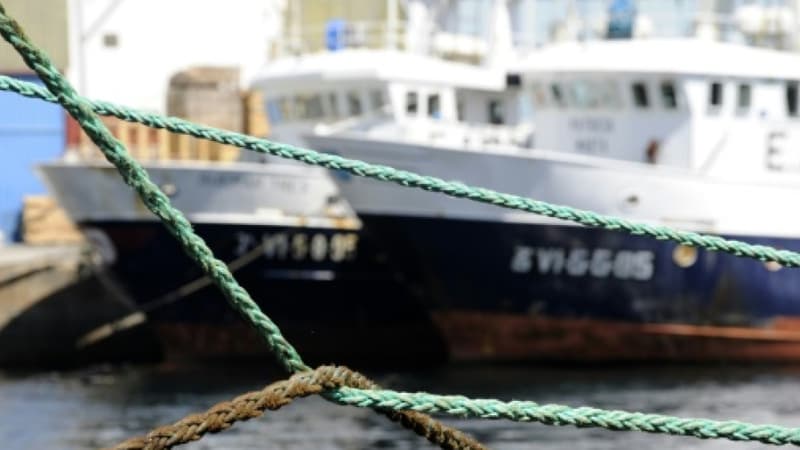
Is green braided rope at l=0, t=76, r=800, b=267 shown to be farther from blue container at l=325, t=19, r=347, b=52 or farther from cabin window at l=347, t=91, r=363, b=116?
blue container at l=325, t=19, r=347, b=52

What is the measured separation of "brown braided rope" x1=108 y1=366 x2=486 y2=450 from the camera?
307 cm

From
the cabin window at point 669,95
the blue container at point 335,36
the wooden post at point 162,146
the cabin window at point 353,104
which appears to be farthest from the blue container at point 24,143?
the cabin window at point 669,95

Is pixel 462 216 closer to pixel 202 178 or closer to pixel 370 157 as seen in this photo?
pixel 370 157

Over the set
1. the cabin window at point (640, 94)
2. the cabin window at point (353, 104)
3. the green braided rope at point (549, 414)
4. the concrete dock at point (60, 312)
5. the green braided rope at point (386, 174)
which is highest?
the green braided rope at point (386, 174)

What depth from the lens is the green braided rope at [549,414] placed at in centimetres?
323

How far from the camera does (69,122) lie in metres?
27.3

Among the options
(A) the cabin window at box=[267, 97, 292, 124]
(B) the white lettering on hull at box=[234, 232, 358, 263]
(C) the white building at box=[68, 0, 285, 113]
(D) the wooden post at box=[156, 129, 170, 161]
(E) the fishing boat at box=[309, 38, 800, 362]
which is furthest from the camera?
(C) the white building at box=[68, 0, 285, 113]

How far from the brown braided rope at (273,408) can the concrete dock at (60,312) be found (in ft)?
58.8

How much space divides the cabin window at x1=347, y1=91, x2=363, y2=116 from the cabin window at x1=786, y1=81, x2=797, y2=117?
5384 mm

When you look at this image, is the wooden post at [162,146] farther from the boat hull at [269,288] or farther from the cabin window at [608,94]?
the cabin window at [608,94]

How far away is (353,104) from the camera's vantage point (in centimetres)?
2239

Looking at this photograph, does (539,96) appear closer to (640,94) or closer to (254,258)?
(640,94)

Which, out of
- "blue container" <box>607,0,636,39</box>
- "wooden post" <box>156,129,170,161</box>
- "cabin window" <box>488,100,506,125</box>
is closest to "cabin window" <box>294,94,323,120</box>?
"wooden post" <box>156,129,170,161</box>

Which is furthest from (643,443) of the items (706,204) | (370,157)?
(370,157)
